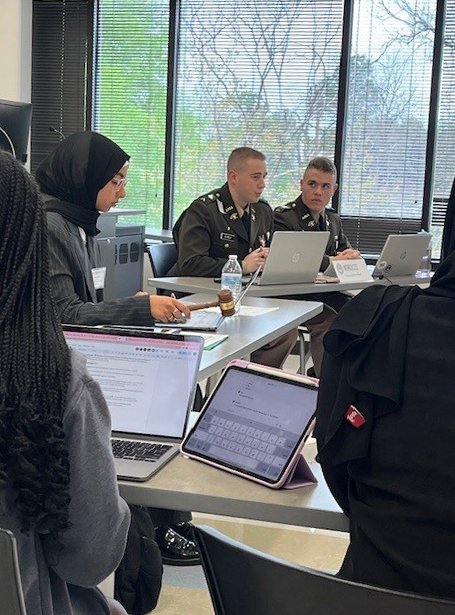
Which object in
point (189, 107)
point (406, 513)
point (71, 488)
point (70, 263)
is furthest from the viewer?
point (189, 107)

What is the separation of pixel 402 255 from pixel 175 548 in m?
2.55

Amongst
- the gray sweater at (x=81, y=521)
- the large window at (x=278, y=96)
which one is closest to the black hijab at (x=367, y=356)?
the gray sweater at (x=81, y=521)

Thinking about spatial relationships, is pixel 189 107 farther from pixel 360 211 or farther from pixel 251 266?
pixel 251 266

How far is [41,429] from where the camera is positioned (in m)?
1.15

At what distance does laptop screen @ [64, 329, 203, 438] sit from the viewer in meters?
1.78

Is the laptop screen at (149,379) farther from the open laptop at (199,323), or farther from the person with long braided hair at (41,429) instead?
the open laptop at (199,323)

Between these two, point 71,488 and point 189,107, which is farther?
point 189,107

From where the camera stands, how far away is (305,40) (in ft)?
21.5

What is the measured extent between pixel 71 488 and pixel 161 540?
1.78 metres

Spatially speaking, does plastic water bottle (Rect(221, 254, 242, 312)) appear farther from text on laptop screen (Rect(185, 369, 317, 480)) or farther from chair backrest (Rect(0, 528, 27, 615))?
chair backrest (Rect(0, 528, 27, 615))

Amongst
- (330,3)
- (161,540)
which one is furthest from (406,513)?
(330,3)

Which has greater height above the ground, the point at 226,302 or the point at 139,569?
the point at 226,302

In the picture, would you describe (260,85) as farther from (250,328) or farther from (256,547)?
(256,547)

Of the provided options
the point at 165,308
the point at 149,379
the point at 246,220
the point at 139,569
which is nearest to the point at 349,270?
the point at 246,220
